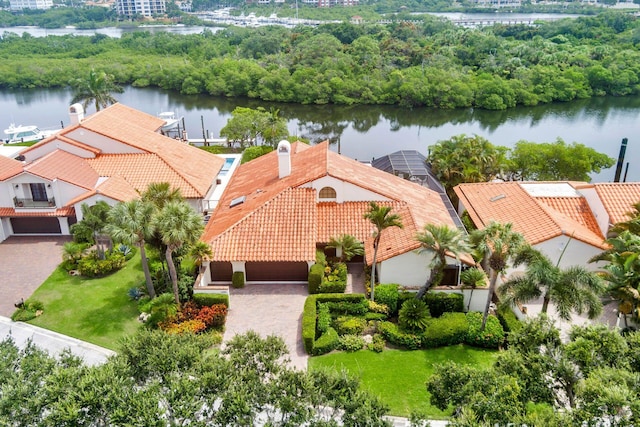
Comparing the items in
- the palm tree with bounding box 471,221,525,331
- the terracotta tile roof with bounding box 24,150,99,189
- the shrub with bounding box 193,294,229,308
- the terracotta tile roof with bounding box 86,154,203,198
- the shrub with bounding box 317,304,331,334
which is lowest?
the shrub with bounding box 317,304,331,334

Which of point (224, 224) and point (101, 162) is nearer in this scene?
point (224, 224)

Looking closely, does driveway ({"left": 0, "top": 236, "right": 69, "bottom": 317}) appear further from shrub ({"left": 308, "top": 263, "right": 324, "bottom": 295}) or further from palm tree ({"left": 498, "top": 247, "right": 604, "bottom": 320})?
palm tree ({"left": 498, "top": 247, "right": 604, "bottom": 320})

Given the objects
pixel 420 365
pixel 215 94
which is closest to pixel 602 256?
pixel 420 365

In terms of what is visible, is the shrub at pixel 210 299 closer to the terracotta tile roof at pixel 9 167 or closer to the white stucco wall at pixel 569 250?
the terracotta tile roof at pixel 9 167

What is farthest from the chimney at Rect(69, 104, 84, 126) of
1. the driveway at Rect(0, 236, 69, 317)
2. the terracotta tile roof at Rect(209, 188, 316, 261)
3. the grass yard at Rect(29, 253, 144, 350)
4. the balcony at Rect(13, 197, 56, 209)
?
the terracotta tile roof at Rect(209, 188, 316, 261)

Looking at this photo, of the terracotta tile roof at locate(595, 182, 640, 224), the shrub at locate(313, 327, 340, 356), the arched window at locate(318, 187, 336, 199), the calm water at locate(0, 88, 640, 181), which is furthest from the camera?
the calm water at locate(0, 88, 640, 181)

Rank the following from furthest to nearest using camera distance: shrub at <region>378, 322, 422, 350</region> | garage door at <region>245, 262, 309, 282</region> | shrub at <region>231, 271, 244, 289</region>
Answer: garage door at <region>245, 262, 309, 282</region>
shrub at <region>231, 271, 244, 289</region>
shrub at <region>378, 322, 422, 350</region>

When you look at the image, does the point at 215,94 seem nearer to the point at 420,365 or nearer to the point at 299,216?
the point at 299,216
